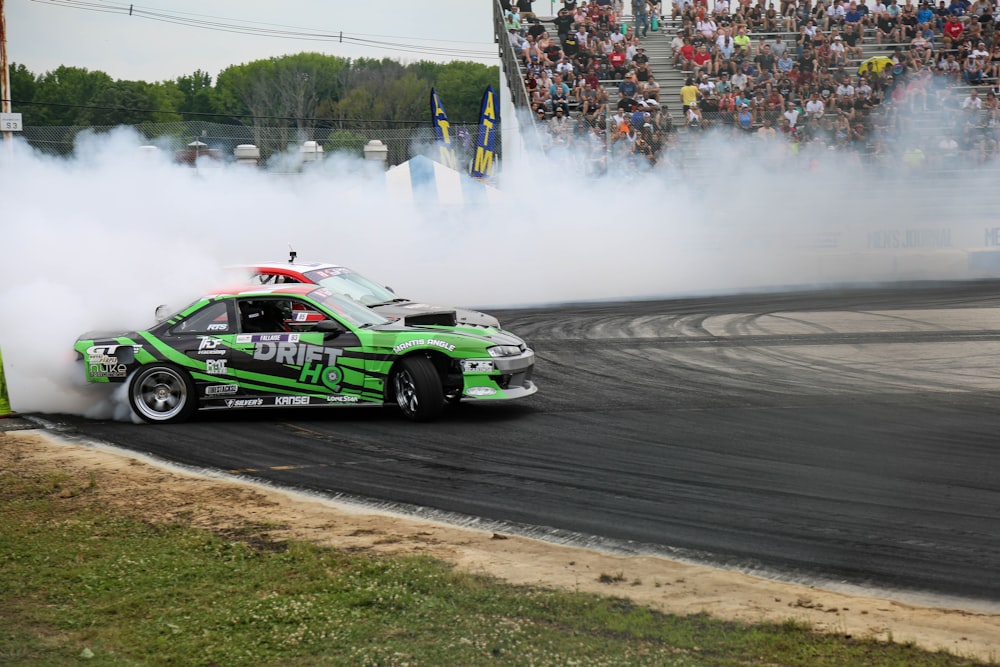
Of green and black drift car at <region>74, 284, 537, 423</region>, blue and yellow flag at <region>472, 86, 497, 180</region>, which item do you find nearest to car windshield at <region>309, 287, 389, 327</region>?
green and black drift car at <region>74, 284, 537, 423</region>

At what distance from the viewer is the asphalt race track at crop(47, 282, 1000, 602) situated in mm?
6039

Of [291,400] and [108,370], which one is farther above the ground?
[108,370]

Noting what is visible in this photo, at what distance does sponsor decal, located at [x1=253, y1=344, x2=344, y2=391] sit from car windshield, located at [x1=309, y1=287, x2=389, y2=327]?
38 cm

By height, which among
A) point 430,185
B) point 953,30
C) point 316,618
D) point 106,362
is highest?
point 953,30

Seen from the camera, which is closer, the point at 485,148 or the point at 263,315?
the point at 263,315

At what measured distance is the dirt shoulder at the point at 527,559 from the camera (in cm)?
482

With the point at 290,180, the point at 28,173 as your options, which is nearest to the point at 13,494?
the point at 28,173

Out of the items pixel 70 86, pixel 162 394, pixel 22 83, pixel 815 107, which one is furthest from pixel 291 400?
pixel 70 86

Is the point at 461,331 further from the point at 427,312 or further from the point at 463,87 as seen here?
the point at 463,87

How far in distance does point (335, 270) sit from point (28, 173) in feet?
20.2

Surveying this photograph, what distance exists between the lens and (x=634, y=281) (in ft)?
69.5

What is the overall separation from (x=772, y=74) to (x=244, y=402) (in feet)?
65.0

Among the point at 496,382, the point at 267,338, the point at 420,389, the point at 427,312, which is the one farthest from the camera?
the point at 427,312

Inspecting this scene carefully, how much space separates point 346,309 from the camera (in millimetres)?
9898
